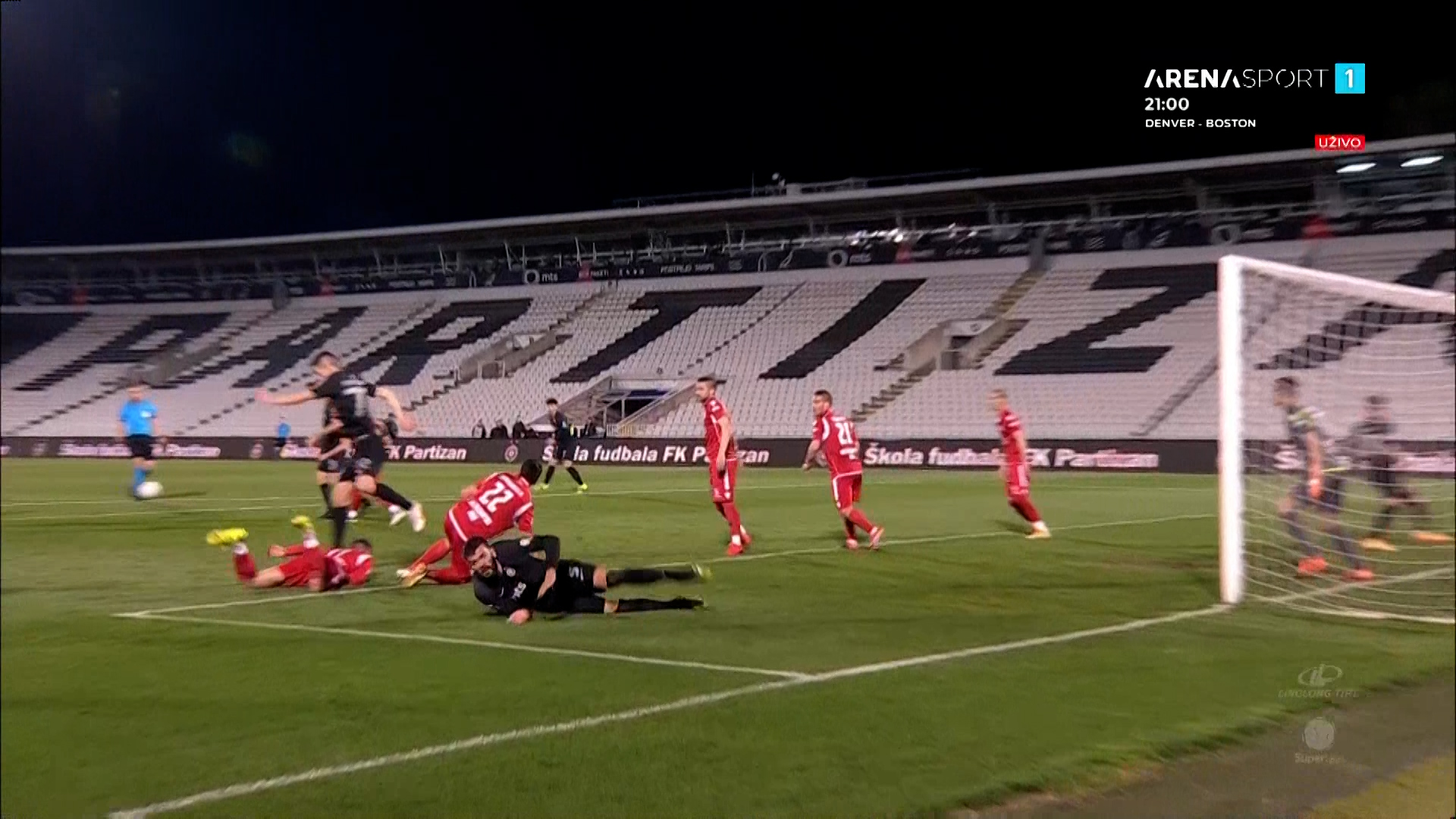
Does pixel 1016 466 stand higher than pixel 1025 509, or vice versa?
pixel 1016 466

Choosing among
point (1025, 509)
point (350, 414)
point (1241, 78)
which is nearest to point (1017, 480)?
point (1025, 509)

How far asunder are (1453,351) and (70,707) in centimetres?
1408

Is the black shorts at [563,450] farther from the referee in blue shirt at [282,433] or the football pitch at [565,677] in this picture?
the referee in blue shirt at [282,433]

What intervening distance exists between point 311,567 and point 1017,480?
867 centimetres

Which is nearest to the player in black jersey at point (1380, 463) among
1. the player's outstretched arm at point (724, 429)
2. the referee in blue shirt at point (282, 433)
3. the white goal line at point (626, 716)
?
the white goal line at point (626, 716)

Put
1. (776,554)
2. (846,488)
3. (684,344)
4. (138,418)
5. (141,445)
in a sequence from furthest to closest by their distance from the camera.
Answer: (846,488)
(776,554)
(684,344)
(141,445)
(138,418)

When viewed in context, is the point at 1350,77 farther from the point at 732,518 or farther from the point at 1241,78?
the point at 732,518

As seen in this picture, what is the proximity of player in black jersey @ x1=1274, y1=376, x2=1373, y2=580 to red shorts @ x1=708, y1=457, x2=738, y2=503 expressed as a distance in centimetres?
500

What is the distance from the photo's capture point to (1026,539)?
1330cm

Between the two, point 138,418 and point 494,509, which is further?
point 494,509

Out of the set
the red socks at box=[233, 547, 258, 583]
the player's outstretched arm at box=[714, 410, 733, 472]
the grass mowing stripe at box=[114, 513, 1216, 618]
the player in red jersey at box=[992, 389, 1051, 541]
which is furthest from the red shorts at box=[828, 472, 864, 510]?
the red socks at box=[233, 547, 258, 583]

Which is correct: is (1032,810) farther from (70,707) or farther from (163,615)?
(163,615)

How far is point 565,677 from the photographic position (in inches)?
229

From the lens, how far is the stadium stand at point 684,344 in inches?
113
